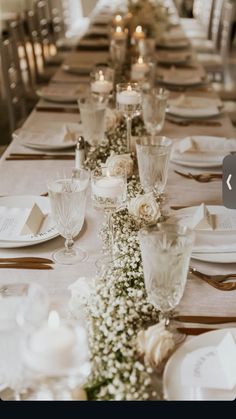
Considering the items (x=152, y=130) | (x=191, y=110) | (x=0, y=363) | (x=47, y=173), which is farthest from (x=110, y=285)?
(x=191, y=110)

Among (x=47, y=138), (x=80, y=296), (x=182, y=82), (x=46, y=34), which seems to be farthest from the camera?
(x=46, y=34)

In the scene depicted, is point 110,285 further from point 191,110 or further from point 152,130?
point 191,110

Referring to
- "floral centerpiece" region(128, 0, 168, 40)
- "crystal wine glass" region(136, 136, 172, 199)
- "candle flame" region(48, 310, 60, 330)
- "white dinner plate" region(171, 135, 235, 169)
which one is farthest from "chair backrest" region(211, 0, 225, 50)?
"candle flame" region(48, 310, 60, 330)

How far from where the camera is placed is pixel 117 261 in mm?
1256

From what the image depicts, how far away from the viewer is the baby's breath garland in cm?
89

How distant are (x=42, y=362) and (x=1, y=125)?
4258 mm

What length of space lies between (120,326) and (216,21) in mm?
5339

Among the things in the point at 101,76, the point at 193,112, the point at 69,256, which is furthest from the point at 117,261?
the point at 193,112

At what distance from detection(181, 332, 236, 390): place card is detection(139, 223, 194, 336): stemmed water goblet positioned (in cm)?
10

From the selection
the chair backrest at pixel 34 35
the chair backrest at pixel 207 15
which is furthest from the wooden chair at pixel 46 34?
the chair backrest at pixel 207 15

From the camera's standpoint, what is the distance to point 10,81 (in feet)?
11.1

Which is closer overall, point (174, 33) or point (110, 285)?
point (110, 285)

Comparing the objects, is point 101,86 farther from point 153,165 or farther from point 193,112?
point 153,165

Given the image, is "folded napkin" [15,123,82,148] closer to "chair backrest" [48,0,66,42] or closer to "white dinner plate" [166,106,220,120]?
"white dinner plate" [166,106,220,120]
